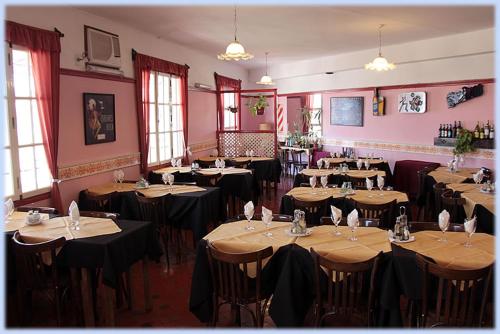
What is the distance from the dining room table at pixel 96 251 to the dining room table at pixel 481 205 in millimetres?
3497

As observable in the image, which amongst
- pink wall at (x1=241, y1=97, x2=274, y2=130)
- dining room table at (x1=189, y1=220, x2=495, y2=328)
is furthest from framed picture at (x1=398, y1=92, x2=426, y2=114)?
dining room table at (x1=189, y1=220, x2=495, y2=328)

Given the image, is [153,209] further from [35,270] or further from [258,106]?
[258,106]

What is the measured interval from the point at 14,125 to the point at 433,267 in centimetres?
477

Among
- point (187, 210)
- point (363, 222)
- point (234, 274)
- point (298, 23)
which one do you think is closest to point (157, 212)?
point (187, 210)

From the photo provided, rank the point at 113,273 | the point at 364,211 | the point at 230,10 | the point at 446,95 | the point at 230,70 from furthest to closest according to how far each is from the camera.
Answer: the point at 230,70, the point at 446,95, the point at 230,10, the point at 364,211, the point at 113,273

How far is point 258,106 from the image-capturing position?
39.8 ft

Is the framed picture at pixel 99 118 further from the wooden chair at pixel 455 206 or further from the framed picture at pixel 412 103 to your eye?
the framed picture at pixel 412 103

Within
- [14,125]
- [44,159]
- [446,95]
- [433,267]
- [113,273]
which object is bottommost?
[113,273]

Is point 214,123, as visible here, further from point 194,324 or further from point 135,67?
point 194,324

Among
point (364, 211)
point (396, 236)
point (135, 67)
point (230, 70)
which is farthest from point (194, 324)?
point (230, 70)

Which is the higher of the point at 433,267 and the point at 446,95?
the point at 446,95

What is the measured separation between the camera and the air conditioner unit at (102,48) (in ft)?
19.9

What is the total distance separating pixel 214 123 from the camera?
10594 mm

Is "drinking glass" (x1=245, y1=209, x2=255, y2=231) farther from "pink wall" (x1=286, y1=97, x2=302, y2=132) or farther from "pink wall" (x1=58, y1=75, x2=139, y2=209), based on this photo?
"pink wall" (x1=286, y1=97, x2=302, y2=132)
